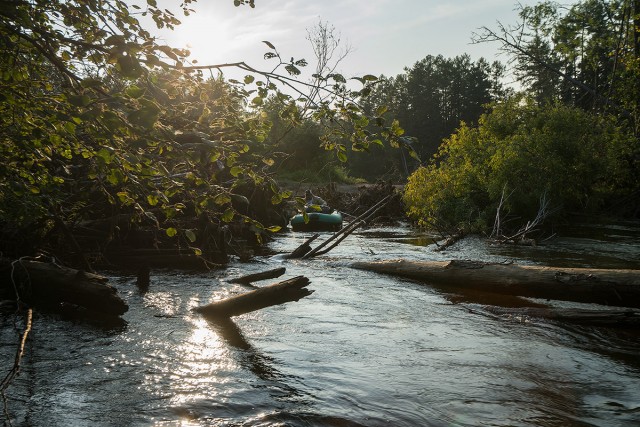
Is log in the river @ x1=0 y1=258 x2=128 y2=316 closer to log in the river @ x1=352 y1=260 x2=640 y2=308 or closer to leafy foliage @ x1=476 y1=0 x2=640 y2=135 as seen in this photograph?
log in the river @ x1=352 y1=260 x2=640 y2=308

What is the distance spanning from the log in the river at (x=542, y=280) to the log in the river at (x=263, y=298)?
12.6 ft

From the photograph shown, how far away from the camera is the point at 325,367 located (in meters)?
6.00

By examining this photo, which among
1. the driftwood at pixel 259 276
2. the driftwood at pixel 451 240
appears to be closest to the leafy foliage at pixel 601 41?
the driftwood at pixel 451 240

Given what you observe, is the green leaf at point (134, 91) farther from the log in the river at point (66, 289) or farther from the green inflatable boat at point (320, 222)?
the green inflatable boat at point (320, 222)

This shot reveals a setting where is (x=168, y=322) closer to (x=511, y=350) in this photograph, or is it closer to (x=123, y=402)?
(x=123, y=402)

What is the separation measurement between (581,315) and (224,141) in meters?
6.18

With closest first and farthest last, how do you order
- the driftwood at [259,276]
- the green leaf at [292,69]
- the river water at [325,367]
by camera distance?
the green leaf at [292,69]
the river water at [325,367]
the driftwood at [259,276]

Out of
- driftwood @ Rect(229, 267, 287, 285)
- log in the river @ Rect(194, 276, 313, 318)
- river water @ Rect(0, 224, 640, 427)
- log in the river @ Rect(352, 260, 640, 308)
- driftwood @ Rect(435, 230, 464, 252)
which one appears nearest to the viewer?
river water @ Rect(0, 224, 640, 427)

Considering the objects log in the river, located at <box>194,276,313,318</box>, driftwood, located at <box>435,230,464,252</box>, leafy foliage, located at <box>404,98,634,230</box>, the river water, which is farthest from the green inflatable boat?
log in the river, located at <box>194,276,313,318</box>

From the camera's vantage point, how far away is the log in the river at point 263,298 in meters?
7.03

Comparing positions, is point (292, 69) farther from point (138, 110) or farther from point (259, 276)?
point (259, 276)

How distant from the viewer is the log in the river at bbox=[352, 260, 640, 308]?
7.98 meters

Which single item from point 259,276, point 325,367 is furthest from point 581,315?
point 259,276

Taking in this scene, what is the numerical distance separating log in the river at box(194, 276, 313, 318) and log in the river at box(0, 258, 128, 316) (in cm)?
130
